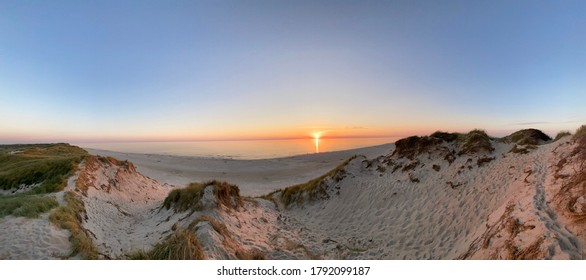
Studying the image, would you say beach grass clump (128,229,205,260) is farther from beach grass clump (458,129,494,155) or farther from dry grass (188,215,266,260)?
beach grass clump (458,129,494,155)

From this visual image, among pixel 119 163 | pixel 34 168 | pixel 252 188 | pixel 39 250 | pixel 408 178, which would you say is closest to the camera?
pixel 39 250

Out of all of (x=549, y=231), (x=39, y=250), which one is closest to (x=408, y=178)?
(x=549, y=231)

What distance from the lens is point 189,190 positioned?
12461 millimetres

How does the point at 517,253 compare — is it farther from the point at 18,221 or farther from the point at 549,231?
the point at 18,221

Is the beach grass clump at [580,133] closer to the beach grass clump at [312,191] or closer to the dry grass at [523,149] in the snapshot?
the dry grass at [523,149]

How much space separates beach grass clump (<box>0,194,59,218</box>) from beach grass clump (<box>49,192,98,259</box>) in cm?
42

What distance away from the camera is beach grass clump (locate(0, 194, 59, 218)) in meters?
8.99

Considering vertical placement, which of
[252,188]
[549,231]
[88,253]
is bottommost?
[252,188]

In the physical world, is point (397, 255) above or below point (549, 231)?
below

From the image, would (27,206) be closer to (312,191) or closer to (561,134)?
(312,191)

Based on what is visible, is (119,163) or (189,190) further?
(119,163)

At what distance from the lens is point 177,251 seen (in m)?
6.55

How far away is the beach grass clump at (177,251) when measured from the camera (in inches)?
257
